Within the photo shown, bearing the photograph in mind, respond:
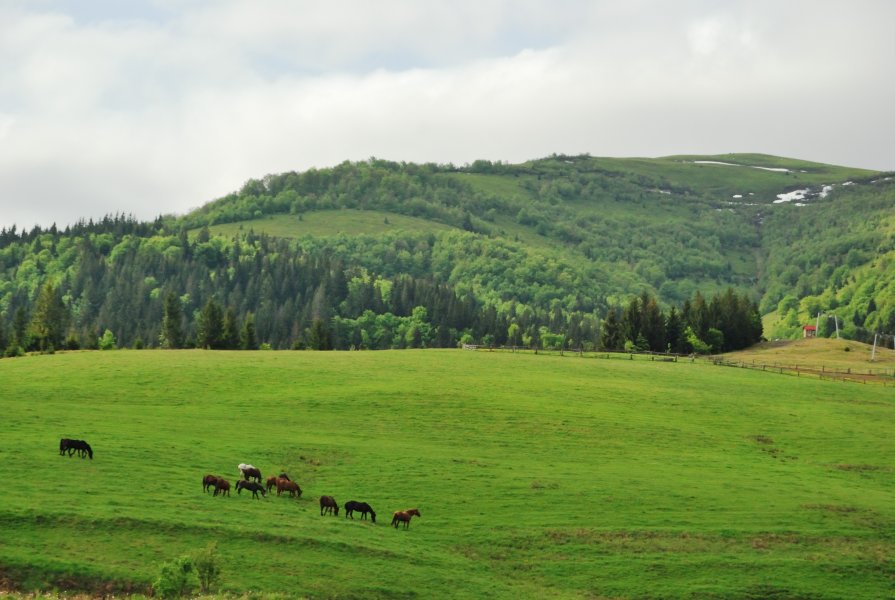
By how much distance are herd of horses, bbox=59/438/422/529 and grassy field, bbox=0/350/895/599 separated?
663 millimetres

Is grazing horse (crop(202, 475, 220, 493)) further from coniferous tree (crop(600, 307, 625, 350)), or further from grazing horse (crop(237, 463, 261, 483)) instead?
coniferous tree (crop(600, 307, 625, 350))

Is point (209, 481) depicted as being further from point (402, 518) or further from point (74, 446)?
point (402, 518)

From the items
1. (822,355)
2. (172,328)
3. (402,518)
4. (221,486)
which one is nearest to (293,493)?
(221,486)

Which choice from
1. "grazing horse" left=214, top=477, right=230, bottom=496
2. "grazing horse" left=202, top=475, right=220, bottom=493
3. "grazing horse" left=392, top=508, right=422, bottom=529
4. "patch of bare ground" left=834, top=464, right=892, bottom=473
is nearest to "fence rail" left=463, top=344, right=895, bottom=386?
"patch of bare ground" left=834, top=464, right=892, bottom=473

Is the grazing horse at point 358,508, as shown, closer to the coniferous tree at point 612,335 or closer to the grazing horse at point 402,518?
the grazing horse at point 402,518

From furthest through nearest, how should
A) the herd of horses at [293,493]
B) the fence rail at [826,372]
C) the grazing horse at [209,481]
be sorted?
the fence rail at [826,372], the grazing horse at [209,481], the herd of horses at [293,493]

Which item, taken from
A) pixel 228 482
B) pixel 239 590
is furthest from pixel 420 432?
pixel 239 590

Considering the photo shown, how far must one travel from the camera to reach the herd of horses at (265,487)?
178ft

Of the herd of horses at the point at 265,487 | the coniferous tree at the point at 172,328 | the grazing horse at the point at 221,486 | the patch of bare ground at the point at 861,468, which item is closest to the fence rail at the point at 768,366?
the patch of bare ground at the point at 861,468

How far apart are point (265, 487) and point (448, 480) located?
10.7 meters

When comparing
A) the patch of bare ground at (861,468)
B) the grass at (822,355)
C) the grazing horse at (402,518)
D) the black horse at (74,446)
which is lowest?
the grazing horse at (402,518)

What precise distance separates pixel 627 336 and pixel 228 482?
106 meters

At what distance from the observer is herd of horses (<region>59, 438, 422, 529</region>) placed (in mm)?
54219

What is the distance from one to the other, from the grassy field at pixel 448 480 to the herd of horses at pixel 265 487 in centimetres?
66
